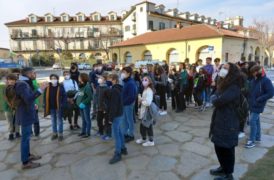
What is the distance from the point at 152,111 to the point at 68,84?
2837 mm

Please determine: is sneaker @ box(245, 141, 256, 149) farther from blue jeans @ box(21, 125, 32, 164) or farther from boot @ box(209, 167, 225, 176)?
blue jeans @ box(21, 125, 32, 164)

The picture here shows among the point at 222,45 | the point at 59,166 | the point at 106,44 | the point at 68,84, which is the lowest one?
the point at 59,166

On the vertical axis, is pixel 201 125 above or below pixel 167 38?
below

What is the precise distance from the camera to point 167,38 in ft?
98.2

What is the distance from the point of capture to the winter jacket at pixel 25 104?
362 centimetres

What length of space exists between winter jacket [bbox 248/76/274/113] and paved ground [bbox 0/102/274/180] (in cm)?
94

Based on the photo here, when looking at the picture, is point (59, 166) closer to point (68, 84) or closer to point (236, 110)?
point (68, 84)

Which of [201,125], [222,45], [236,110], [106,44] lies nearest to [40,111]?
[201,125]

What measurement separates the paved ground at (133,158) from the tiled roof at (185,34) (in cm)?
→ 2267

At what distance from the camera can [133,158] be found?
4066 millimetres

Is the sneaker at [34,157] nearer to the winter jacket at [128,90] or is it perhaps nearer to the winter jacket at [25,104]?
the winter jacket at [25,104]

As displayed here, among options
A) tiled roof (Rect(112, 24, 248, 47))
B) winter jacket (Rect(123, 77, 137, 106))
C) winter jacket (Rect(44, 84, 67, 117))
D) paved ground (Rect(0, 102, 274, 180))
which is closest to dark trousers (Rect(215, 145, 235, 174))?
paved ground (Rect(0, 102, 274, 180))

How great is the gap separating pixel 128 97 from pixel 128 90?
162mm

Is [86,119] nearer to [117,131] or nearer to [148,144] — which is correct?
[117,131]
